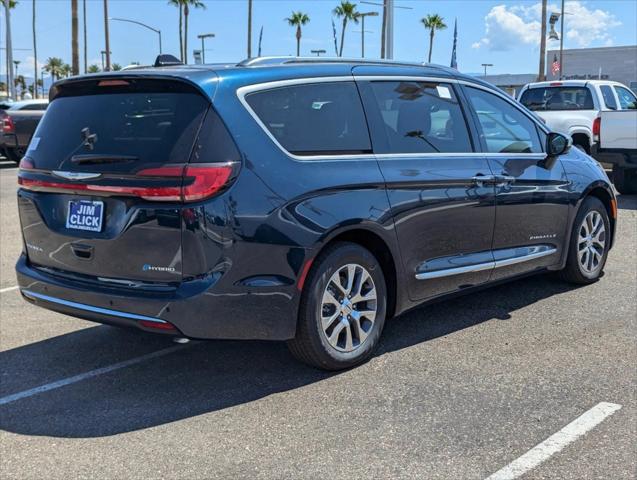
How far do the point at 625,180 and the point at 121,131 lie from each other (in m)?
10.9

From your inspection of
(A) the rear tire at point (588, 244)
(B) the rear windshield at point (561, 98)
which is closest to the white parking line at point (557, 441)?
(A) the rear tire at point (588, 244)

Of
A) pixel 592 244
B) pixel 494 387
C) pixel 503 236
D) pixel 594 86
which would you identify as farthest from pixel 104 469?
pixel 594 86

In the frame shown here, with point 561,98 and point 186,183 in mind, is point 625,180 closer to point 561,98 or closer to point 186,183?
point 561,98

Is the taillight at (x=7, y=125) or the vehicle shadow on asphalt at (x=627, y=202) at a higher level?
the taillight at (x=7, y=125)

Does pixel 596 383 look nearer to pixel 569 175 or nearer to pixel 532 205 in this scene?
pixel 532 205

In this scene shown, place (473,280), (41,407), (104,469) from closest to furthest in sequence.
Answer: (104,469) < (41,407) < (473,280)

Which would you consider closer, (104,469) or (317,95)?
(104,469)

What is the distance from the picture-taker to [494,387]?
13.6ft

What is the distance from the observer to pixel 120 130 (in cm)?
403

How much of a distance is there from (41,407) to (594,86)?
13.4 metres

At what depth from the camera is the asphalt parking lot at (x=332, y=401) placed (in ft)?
10.9

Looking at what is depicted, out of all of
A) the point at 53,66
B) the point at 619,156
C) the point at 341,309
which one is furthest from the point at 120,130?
the point at 53,66

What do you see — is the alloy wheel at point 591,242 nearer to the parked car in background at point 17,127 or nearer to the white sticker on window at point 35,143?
the white sticker on window at point 35,143

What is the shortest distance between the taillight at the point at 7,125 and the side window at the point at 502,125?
1603 cm
